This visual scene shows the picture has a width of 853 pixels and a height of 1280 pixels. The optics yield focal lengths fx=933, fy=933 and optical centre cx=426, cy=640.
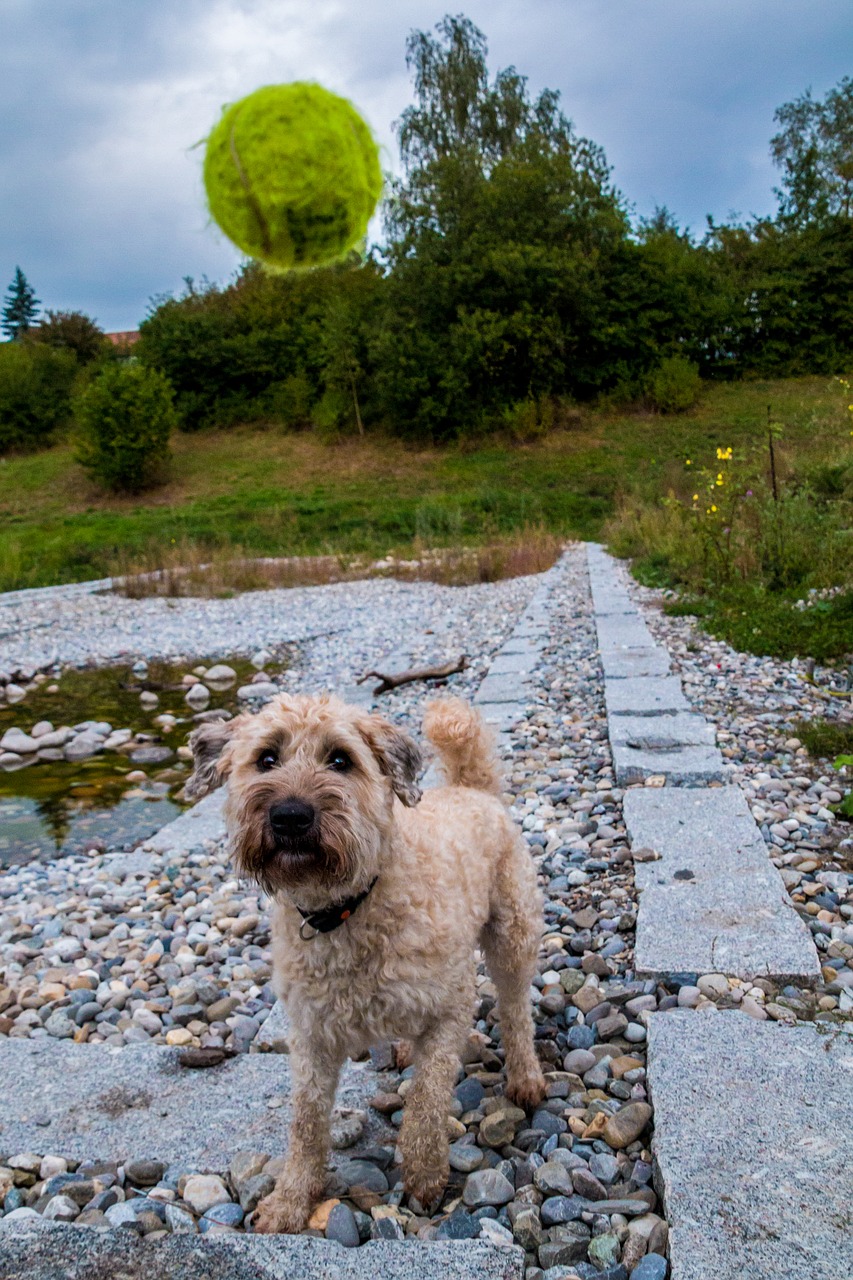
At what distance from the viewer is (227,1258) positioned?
1676 millimetres

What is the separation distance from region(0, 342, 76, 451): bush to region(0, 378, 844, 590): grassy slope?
5.37 feet

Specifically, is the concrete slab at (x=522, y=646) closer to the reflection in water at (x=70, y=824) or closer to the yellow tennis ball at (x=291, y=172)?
the reflection in water at (x=70, y=824)

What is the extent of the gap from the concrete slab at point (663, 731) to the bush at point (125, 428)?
1151 inches

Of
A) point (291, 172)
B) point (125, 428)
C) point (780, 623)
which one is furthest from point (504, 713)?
point (125, 428)

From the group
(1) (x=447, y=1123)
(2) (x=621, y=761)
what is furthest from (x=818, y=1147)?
(2) (x=621, y=761)

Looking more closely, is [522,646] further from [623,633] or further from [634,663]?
[634,663]

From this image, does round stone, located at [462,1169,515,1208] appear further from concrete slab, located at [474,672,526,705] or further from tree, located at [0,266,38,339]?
tree, located at [0,266,38,339]

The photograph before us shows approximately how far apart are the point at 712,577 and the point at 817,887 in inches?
286

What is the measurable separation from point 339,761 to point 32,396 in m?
41.8

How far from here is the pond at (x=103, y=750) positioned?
5.76 meters

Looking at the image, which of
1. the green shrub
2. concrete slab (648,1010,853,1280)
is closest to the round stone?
concrete slab (648,1010,853,1280)

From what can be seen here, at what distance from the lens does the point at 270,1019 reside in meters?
3.01

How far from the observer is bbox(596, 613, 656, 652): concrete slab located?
7738 millimetres

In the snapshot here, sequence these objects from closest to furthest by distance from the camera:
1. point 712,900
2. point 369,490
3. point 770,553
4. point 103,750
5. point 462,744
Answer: point 462,744 < point 712,900 < point 103,750 < point 770,553 < point 369,490
